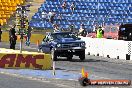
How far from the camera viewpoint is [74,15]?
2440 inches

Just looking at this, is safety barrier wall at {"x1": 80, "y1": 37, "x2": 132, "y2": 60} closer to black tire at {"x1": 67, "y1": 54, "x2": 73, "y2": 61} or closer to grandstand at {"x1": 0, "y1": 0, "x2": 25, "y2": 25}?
black tire at {"x1": 67, "y1": 54, "x2": 73, "y2": 61}

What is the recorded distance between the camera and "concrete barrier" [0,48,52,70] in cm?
2292

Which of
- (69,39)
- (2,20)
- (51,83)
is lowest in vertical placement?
(51,83)

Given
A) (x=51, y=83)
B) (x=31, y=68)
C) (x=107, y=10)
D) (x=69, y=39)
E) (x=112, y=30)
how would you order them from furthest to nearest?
1. (x=107, y=10)
2. (x=112, y=30)
3. (x=69, y=39)
4. (x=31, y=68)
5. (x=51, y=83)

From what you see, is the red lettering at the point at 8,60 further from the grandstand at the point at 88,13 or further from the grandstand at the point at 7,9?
the grandstand at the point at 7,9

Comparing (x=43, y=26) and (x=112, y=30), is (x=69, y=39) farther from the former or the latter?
(x=43, y=26)

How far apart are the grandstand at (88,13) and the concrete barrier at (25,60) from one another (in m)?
35.3

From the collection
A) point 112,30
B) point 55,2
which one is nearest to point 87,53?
point 112,30

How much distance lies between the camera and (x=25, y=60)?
75.4 ft

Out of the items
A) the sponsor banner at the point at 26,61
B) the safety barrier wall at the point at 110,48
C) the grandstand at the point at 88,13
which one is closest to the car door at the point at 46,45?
the safety barrier wall at the point at 110,48

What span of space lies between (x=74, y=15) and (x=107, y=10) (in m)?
4.17

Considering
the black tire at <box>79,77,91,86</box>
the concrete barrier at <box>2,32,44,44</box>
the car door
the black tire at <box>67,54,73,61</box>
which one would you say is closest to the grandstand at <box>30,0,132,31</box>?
the concrete barrier at <box>2,32,44,44</box>

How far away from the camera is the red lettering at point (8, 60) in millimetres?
22962

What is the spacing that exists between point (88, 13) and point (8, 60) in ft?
130
